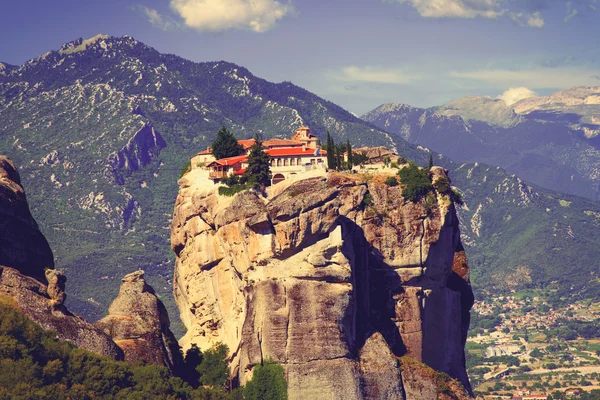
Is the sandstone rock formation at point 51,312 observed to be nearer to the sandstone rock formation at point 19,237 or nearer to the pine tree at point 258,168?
the sandstone rock formation at point 19,237

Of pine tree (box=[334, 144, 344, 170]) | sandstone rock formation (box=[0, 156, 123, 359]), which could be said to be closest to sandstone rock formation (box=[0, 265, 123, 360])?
sandstone rock formation (box=[0, 156, 123, 359])

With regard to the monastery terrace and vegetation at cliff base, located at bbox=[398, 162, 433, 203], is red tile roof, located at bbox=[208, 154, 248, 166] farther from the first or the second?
vegetation at cliff base, located at bbox=[398, 162, 433, 203]

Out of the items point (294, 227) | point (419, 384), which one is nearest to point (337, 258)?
point (294, 227)

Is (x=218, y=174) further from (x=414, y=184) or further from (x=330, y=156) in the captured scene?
(x=414, y=184)

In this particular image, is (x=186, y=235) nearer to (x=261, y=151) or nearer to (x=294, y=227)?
(x=261, y=151)

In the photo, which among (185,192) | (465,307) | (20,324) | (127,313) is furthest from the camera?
(465,307)

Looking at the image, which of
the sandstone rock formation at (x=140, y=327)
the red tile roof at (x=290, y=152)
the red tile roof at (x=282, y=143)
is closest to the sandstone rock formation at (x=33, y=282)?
the sandstone rock formation at (x=140, y=327)
